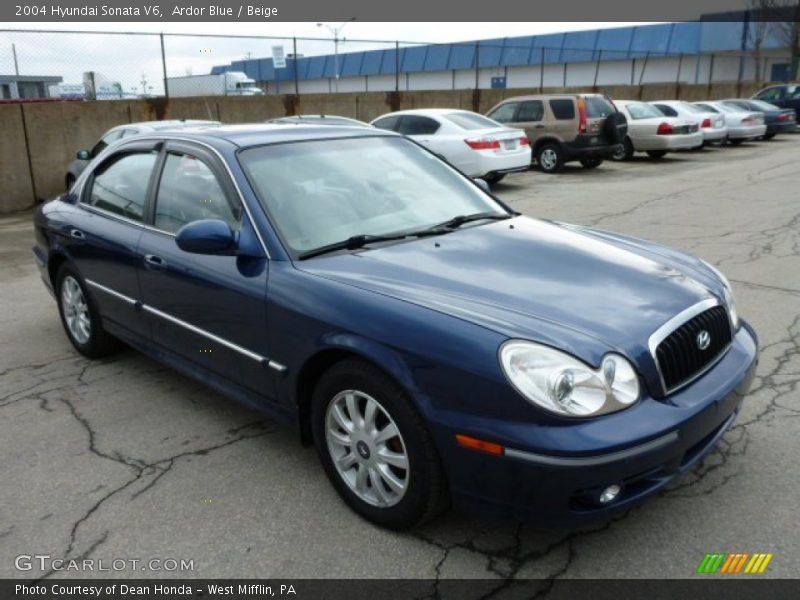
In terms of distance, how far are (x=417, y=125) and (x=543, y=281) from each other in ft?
37.5

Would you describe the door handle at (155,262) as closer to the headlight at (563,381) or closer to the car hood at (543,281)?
the car hood at (543,281)

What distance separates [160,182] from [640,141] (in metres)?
17.3

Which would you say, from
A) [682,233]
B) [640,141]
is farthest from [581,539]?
[640,141]

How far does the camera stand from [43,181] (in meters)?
12.6

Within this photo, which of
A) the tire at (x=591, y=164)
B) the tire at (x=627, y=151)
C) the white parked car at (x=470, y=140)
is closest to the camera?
the white parked car at (x=470, y=140)

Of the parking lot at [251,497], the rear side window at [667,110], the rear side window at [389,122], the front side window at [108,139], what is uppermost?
the rear side window at [667,110]

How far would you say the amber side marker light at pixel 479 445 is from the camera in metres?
2.41

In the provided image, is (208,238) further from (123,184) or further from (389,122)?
(389,122)

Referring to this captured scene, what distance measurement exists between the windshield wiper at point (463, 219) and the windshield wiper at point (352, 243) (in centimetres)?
23

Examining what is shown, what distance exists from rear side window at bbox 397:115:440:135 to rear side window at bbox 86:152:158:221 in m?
9.49

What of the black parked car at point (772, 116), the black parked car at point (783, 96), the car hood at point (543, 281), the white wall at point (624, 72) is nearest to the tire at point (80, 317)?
the car hood at point (543, 281)

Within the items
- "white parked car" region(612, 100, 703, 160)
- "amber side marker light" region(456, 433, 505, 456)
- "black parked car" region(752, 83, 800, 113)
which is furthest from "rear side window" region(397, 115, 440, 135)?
"black parked car" region(752, 83, 800, 113)

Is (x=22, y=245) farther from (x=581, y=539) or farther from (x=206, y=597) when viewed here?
(x=581, y=539)

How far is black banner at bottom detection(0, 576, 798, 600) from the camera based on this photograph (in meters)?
→ 2.49
